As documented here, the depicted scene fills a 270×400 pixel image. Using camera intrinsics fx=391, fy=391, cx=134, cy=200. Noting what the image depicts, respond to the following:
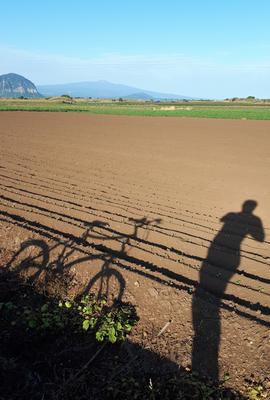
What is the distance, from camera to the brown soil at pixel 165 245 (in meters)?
4.05

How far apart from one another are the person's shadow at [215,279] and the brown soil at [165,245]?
0.04 feet

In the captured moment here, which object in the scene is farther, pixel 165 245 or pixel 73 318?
pixel 165 245

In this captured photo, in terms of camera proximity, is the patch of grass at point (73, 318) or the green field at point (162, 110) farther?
the green field at point (162, 110)

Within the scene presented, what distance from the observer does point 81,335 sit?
4.23 meters

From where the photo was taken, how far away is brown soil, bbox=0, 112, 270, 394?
4.05m

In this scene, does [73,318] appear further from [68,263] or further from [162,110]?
[162,110]

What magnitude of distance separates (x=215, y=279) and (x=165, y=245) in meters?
1.33

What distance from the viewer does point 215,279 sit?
5359 millimetres

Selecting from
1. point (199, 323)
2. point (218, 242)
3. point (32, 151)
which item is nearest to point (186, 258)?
point (218, 242)

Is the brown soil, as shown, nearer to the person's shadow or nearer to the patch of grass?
the person's shadow

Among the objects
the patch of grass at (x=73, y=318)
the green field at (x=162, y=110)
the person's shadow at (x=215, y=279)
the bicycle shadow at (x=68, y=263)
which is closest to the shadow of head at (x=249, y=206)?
the person's shadow at (x=215, y=279)

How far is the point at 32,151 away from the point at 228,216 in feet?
38.1

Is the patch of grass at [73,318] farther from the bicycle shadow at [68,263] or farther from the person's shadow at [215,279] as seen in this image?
the person's shadow at [215,279]

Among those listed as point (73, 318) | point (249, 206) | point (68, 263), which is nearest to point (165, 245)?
point (68, 263)
